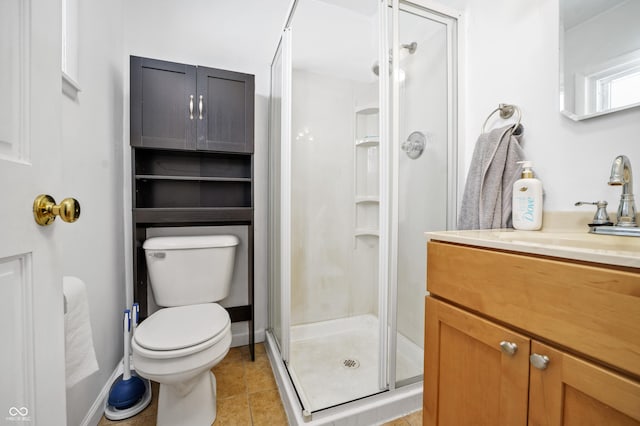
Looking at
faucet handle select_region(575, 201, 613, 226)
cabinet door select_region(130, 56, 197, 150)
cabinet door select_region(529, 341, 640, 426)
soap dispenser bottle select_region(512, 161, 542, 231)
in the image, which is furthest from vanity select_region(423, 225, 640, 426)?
cabinet door select_region(130, 56, 197, 150)

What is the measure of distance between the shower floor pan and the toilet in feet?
1.44

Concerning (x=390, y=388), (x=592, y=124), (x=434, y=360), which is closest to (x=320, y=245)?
(x=390, y=388)

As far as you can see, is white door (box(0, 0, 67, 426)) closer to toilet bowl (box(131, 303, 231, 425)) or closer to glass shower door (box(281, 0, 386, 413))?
toilet bowl (box(131, 303, 231, 425))

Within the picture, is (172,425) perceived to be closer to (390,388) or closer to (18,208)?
(390,388)

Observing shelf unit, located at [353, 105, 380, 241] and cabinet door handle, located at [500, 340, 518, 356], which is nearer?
cabinet door handle, located at [500, 340, 518, 356]

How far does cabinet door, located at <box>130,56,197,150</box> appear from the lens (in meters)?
1.37

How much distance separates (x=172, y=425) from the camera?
1081mm

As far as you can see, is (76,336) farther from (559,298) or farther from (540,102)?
(540,102)

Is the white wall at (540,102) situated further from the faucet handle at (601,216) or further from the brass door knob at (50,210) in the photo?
the brass door knob at (50,210)

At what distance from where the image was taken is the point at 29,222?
43 centimetres

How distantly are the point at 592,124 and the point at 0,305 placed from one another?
150cm

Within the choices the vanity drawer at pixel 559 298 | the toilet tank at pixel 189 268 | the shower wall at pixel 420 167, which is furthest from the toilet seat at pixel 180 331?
the vanity drawer at pixel 559 298

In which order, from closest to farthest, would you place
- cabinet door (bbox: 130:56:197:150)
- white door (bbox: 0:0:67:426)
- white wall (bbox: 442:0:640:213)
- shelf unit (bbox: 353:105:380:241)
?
white door (bbox: 0:0:67:426) → white wall (bbox: 442:0:640:213) → cabinet door (bbox: 130:56:197:150) → shelf unit (bbox: 353:105:380:241)

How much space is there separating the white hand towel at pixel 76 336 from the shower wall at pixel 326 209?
1156 millimetres
